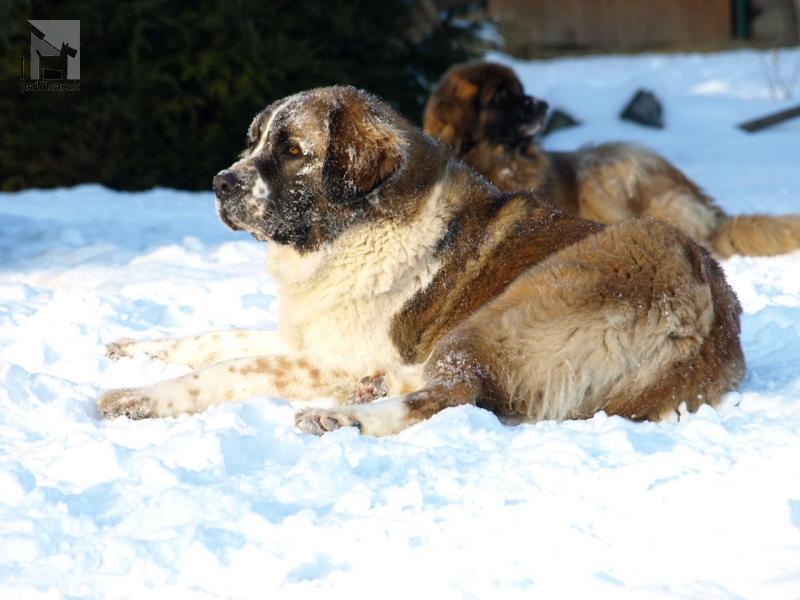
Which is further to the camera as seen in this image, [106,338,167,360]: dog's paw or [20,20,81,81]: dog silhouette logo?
[20,20,81,81]: dog silhouette logo

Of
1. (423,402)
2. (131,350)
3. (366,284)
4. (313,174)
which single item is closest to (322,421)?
(423,402)

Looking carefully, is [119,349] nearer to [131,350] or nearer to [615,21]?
[131,350]

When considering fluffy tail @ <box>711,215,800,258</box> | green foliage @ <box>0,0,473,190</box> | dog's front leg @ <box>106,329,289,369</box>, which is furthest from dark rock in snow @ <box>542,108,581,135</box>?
dog's front leg @ <box>106,329,289,369</box>

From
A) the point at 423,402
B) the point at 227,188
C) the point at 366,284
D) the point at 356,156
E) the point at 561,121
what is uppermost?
the point at 356,156

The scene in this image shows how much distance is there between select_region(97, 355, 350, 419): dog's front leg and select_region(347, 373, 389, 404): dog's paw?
0.04 m

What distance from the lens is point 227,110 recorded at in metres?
10.6

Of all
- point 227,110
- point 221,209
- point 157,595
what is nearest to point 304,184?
point 221,209

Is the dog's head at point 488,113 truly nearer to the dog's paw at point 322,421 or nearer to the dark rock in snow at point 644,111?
the dog's paw at point 322,421

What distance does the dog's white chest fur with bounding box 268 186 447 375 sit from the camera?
4297 mm

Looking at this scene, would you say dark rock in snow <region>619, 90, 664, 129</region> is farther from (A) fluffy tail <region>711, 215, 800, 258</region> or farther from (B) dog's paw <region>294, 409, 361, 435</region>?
(B) dog's paw <region>294, 409, 361, 435</region>

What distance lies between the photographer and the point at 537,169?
7.47 meters

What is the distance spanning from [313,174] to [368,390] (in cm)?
84

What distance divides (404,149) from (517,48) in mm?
12857

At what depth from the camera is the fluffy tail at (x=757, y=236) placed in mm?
6934
